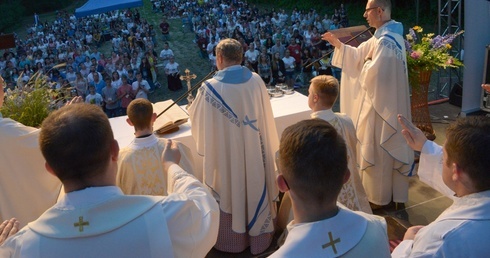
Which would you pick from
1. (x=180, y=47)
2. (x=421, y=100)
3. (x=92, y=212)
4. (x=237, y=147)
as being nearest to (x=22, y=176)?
(x=237, y=147)

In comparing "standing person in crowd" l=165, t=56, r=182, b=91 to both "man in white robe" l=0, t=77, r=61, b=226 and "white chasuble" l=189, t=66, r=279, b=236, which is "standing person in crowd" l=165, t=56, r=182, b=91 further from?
"man in white robe" l=0, t=77, r=61, b=226

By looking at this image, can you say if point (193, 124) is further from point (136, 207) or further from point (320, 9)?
point (320, 9)

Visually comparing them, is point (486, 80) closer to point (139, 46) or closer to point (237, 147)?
point (237, 147)

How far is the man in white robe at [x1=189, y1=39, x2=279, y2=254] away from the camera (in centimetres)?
369

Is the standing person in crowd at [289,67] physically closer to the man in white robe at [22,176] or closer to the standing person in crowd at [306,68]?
the standing person in crowd at [306,68]

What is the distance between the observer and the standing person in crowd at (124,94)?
1047 cm

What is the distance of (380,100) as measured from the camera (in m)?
4.29

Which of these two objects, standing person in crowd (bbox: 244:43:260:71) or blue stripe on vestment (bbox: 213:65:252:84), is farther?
standing person in crowd (bbox: 244:43:260:71)

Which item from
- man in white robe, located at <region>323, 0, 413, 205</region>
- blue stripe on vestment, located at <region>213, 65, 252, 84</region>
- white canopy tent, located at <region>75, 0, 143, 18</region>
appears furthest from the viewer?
white canopy tent, located at <region>75, 0, 143, 18</region>

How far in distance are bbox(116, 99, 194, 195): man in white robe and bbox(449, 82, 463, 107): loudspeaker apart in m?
5.78

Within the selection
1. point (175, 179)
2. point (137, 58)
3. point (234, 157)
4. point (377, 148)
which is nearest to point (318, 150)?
point (175, 179)

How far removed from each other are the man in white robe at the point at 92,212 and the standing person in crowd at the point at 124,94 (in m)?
9.11

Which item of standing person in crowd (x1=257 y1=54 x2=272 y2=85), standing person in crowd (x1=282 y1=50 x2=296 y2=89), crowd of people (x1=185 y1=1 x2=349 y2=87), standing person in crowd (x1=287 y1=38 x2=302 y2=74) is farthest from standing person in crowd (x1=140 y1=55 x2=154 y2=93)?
standing person in crowd (x1=287 y1=38 x2=302 y2=74)

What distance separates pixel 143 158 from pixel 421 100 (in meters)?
3.94
